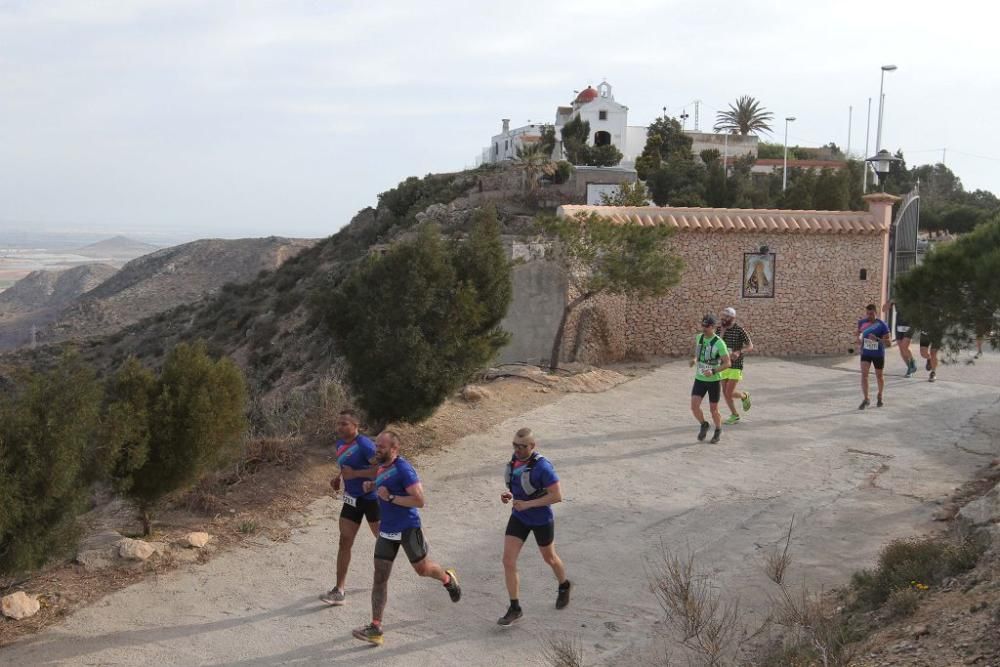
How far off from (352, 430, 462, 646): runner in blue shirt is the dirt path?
309 mm

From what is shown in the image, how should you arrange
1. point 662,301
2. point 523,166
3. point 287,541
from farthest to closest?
point 523,166 < point 662,301 < point 287,541

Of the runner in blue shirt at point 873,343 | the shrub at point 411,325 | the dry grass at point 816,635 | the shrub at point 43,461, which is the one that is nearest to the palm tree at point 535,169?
the runner in blue shirt at point 873,343

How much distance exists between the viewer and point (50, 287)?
102125 millimetres

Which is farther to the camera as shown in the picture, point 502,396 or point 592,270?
point 592,270

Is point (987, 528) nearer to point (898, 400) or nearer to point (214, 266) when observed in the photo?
point (898, 400)

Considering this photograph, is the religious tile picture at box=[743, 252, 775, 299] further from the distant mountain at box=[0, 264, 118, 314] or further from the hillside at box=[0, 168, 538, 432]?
the distant mountain at box=[0, 264, 118, 314]

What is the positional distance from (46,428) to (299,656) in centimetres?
252

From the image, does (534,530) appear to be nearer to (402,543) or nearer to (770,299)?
(402,543)

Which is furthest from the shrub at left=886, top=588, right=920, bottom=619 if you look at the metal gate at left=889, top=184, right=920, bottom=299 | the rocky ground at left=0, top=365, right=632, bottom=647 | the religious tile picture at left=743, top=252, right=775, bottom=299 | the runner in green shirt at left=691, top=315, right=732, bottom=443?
the metal gate at left=889, top=184, right=920, bottom=299

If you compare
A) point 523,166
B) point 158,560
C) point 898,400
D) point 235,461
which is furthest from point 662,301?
point 523,166

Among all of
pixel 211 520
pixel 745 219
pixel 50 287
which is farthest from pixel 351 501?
pixel 50 287

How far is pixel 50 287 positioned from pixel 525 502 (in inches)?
4162

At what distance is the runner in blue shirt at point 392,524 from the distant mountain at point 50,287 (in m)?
94.2

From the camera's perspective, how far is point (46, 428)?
24.0 ft
